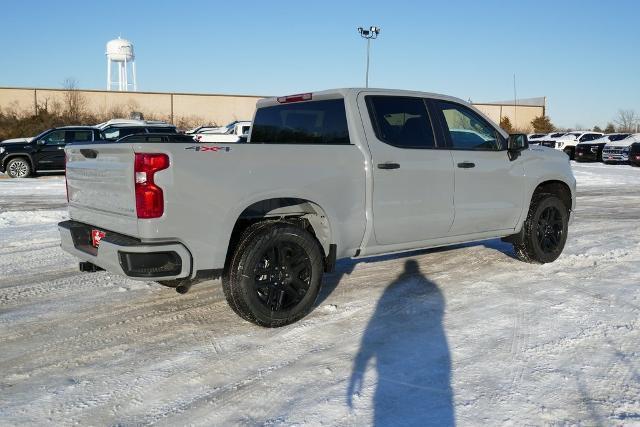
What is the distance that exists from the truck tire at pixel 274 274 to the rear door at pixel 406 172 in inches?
31.0

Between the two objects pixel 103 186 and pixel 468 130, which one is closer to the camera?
pixel 103 186

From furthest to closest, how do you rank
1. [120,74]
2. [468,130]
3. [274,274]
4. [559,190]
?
[120,74] → [559,190] → [468,130] → [274,274]

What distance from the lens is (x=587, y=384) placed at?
3582 millimetres

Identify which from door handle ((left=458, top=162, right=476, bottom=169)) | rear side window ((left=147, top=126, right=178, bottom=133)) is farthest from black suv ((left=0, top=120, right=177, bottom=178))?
door handle ((left=458, top=162, right=476, bottom=169))

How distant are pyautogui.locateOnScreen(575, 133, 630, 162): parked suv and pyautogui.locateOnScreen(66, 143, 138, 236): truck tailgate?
97.7 ft

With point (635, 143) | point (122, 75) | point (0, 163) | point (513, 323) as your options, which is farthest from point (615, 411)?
point (122, 75)

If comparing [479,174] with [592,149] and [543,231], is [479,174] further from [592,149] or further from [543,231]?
[592,149]

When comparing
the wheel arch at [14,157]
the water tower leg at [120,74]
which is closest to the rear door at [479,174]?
the wheel arch at [14,157]

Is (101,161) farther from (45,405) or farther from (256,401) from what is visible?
(256,401)

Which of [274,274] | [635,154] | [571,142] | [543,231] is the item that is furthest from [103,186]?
[571,142]

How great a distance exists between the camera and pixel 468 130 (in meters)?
6.07

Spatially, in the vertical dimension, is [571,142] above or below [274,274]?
above

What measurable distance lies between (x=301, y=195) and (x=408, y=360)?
5.05 feet

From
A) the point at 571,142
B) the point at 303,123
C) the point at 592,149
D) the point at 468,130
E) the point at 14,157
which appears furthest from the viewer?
the point at 571,142
